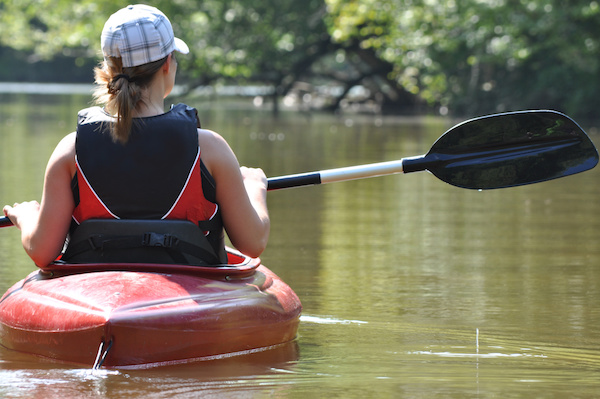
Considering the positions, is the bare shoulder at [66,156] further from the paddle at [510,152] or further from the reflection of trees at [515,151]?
the reflection of trees at [515,151]

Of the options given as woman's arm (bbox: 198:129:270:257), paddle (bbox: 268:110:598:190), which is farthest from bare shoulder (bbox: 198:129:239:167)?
paddle (bbox: 268:110:598:190)

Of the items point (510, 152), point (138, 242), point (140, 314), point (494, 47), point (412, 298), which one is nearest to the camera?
point (140, 314)

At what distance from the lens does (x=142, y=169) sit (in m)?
3.69

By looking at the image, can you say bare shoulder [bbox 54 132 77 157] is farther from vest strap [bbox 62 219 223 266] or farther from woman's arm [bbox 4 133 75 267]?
vest strap [bbox 62 219 223 266]

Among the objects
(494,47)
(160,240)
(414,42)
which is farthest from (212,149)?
(414,42)

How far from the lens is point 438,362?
12.6 feet

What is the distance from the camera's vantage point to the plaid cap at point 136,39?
3729 mm

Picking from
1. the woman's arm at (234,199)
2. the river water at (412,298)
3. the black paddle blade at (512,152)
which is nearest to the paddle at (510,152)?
the black paddle blade at (512,152)

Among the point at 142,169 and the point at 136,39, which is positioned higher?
the point at 136,39

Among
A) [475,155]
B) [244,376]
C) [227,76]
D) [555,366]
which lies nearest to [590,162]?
[475,155]

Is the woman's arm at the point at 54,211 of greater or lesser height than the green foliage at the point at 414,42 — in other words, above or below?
below

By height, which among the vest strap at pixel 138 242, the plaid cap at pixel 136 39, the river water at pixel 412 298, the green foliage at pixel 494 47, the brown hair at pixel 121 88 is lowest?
the river water at pixel 412 298

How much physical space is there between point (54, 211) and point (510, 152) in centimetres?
220

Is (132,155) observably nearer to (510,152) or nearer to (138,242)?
(138,242)
